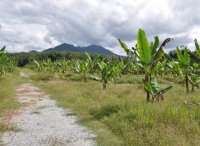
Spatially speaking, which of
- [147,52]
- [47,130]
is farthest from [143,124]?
[147,52]

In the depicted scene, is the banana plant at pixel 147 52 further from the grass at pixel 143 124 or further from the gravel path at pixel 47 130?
the gravel path at pixel 47 130

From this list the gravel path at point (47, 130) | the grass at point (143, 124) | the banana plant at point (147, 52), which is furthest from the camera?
Answer: the banana plant at point (147, 52)

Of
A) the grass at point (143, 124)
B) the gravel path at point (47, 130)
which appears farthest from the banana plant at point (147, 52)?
the gravel path at point (47, 130)

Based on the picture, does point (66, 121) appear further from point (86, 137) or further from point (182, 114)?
point (182, 114)

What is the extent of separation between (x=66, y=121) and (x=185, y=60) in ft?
24.5

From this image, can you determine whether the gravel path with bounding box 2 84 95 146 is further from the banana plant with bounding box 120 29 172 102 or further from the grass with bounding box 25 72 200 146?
the banana plant with bounding box 120 29 172 102

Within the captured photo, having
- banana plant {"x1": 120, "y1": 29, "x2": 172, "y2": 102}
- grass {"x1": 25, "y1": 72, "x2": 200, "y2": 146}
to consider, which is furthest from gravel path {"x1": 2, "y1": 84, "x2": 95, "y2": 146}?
banana plant {"x1": 120, "y1": 29, "x2": 172, "y2": 102}

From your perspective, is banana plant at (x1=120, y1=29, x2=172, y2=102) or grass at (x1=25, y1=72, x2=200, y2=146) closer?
grass at (x1=25, y1=72, x2=200, y2=146)

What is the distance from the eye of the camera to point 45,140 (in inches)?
305

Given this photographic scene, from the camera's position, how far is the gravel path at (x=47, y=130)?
759 centimetres

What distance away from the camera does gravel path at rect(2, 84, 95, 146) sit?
7590mm

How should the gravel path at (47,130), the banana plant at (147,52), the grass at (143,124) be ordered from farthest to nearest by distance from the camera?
the banana plant at (147,52) → the gravel path at (47,130) → the grass at (143,124)

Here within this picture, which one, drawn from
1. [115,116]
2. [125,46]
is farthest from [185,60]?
[115,116]

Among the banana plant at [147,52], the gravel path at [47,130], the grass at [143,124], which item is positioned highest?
the banana plant at [147,52]
